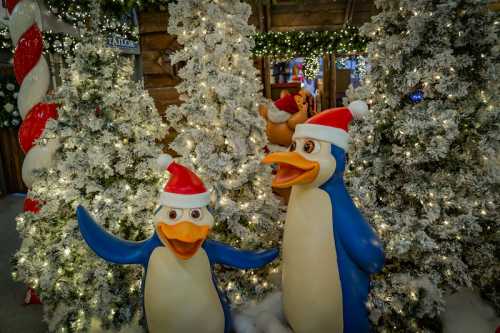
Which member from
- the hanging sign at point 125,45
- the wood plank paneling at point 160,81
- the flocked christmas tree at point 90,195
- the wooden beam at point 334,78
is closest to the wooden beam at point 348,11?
the wooden beam at point 334,78

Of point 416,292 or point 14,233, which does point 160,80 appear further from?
point 416,292

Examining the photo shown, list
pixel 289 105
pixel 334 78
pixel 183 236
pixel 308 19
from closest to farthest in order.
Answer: pixel 183 236
pixel 289 105
pixel 308 19
pixel 334 78

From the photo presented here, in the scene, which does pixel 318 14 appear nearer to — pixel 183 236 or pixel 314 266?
pixel 314 266

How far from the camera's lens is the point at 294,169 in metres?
1.65

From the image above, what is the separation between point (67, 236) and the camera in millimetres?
2012

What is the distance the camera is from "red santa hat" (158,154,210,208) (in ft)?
4.99

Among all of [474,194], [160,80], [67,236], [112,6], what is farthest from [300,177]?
[160,80]

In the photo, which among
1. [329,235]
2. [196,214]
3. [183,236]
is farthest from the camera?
[329,235]

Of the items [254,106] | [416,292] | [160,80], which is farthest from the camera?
[160,80]

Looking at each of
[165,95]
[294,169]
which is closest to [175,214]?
[294,169]

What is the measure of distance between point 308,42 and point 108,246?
17.2 ft

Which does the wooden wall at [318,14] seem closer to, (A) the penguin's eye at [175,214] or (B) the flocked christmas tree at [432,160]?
(B) the flocked christmas tree at [432,160]

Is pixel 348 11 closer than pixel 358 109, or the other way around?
pixel 358 109

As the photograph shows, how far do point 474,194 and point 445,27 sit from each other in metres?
1.05
